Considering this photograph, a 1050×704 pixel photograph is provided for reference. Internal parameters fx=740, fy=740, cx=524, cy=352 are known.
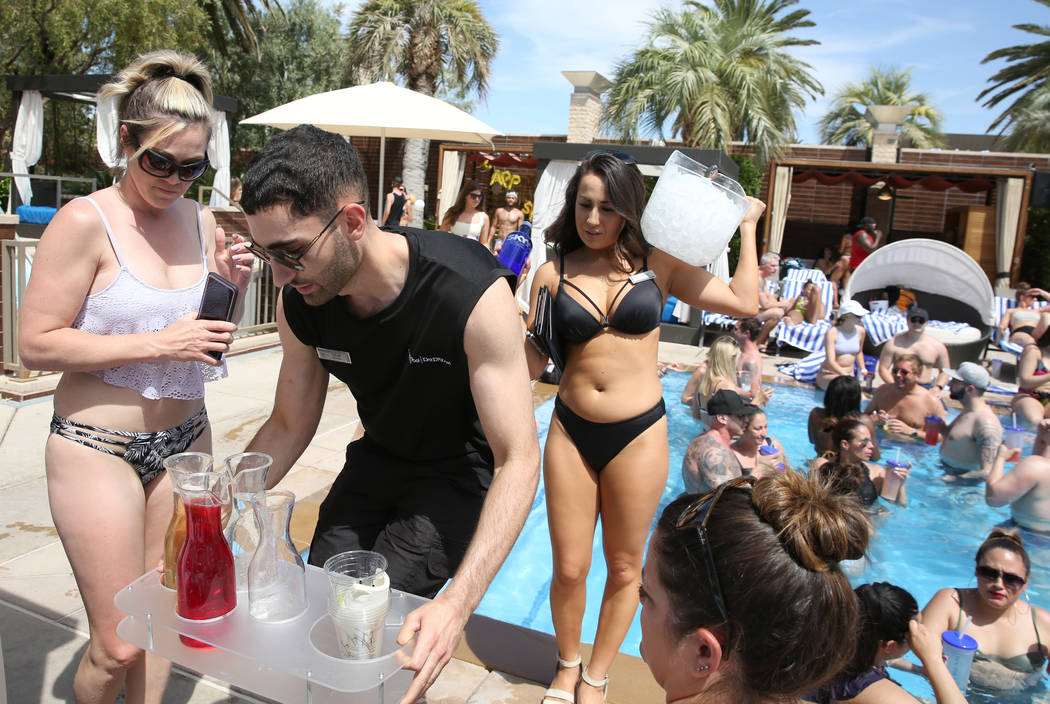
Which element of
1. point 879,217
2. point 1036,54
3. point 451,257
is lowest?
point 451,257

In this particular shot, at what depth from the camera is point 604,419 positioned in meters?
2.84

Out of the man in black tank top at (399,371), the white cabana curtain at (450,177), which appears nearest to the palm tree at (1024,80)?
the white cabana curtain at (450,177)

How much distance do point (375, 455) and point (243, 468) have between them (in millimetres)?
630

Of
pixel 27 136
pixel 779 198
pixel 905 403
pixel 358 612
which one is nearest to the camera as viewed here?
pixel 358 612

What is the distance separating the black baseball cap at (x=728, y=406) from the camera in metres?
5.13

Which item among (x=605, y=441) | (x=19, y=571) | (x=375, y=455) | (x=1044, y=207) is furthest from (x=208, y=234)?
(x=1044, y=207)

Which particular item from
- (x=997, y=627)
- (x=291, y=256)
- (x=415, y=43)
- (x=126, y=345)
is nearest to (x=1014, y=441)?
(x=997, y=627)

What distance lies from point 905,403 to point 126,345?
758cm

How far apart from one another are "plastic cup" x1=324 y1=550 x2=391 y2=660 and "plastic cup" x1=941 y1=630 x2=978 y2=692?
306 centimetres

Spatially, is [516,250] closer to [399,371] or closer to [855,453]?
[399,371]

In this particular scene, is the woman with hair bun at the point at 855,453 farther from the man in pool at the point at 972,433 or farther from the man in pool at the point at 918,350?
the man in pool at the point at 918,350

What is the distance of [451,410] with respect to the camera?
7.01 feet

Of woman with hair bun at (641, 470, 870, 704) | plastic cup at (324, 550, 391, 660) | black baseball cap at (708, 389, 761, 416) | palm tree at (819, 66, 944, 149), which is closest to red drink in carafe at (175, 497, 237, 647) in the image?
plastic cup at (324, 550, 391, 660)

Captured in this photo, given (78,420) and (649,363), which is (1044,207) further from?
(78,420)
